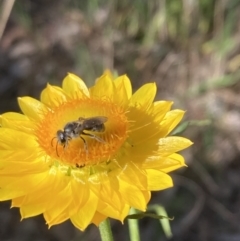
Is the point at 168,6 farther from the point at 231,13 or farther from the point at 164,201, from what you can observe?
the point at 164,201

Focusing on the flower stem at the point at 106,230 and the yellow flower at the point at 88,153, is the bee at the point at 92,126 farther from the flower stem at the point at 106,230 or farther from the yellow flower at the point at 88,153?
the flower stem at the point at 106,230

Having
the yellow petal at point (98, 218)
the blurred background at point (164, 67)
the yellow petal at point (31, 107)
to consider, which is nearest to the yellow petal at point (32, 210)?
the yellow petal at point (98, 218)

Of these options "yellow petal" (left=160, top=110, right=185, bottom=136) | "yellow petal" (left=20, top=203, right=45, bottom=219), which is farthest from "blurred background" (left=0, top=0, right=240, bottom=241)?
"yellow petal" (left=20, top=203, right=45, bottom=219)

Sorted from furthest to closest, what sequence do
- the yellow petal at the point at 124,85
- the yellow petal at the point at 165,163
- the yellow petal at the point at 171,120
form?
1. the yellow petal at the point at 124,85
2. the yellow petal at the point at 171,120
3. the yellow petal at the point at 165,163

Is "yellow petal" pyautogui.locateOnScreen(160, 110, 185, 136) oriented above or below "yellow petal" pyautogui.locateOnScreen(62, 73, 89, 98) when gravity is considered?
below

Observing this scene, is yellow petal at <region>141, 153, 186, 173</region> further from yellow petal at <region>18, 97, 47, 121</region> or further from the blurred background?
the blurred background

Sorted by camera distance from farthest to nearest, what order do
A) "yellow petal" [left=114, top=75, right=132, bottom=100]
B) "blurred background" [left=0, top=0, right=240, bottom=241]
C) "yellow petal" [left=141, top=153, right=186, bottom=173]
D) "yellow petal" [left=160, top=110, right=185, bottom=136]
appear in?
1. "blurred background" [left=0, top=0, right=240, bottom=241]
2. "yellow petal" [left=114, top=75, right=132, bottom=100]
3. "yellow petal" [left=160, top=110, right=185, bottom=136]
4. "yellow petal" [left=141, top=153, right=186, bottom=173]

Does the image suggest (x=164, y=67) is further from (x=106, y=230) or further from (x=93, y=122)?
(x=106, y=230)

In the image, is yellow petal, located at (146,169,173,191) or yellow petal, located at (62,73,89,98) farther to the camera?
yellow petal, located at (62,73,89,98)

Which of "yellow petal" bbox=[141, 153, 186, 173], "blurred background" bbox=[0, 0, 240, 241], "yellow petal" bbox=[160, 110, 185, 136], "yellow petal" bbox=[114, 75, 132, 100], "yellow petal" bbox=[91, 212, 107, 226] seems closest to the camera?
"yellow petal" bbox=[91, 212, 107, 226]
